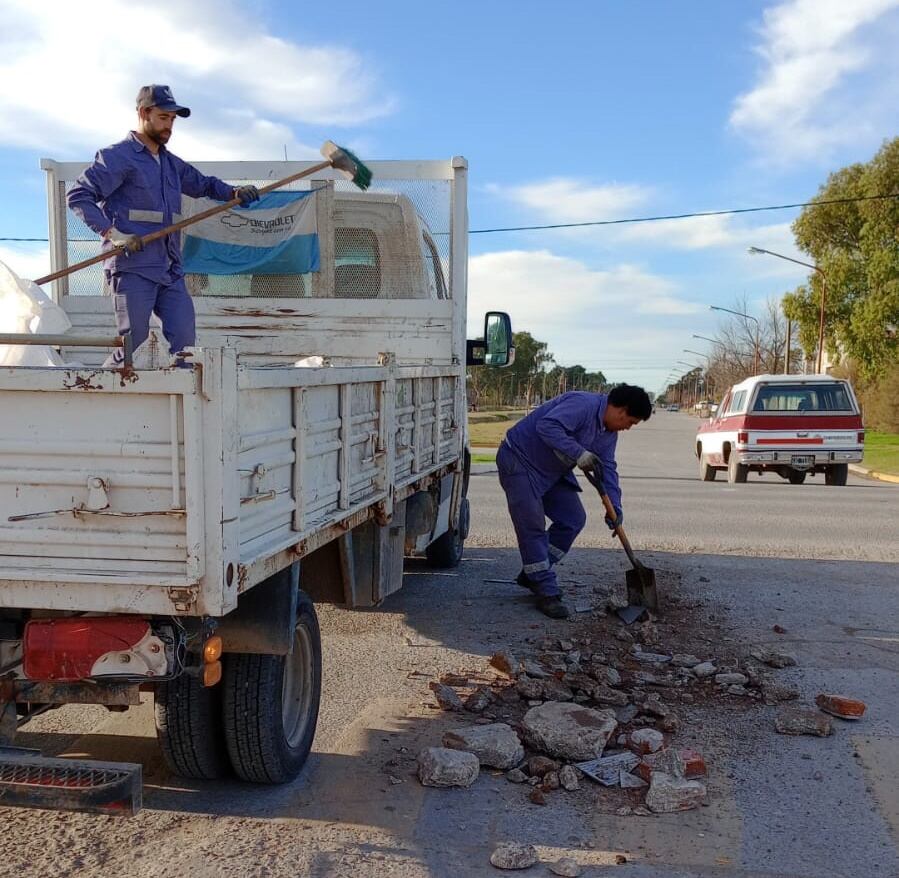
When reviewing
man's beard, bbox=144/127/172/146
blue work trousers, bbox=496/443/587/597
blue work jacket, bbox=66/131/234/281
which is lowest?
blue work trousers, bbox=496/443/587/597

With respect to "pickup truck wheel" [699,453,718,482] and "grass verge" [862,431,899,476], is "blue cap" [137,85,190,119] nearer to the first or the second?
"pickup truck wheel" [699,453,718,482]

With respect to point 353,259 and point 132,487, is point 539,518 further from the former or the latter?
point 132,487

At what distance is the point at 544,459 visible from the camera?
6691mm

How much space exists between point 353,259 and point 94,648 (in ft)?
14.4

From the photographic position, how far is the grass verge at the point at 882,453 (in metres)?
20.8

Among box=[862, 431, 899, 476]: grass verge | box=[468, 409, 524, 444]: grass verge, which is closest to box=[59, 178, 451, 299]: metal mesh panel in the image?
box=[468, 409, 524, 444]: grass verge

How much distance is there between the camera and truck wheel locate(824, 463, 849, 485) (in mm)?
15609

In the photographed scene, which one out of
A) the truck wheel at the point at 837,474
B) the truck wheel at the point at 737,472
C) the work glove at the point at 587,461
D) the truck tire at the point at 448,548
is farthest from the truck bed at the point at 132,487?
the truck wheel at the point at 837,474

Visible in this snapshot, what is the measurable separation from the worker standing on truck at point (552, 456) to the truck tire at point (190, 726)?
3211 mm

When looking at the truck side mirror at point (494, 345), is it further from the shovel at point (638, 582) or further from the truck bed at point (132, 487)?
the truck bed at point (132, 487)

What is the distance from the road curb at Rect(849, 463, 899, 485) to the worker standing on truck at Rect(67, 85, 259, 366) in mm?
16760

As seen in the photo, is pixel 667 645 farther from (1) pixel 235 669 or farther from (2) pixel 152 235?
(2) pixel 152 235

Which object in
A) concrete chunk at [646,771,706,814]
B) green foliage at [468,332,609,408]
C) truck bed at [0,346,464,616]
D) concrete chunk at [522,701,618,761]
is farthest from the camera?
green foliage at [468,332,609,408]

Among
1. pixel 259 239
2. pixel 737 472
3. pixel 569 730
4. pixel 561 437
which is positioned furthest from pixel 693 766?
A: pixel 737 472
